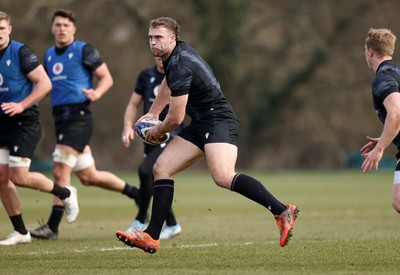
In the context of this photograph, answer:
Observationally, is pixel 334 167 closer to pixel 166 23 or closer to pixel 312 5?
pixel 312 5

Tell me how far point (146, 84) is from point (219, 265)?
12.9ft

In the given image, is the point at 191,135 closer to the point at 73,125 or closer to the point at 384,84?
the point at 384,84

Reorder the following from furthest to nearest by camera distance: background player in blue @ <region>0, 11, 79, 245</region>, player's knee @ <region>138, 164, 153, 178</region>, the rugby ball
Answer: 1. player's knee @ <region>138, 164, 153, 178</region>
2. background player in blue @ <region>0, 11, 79, 245</region>
3. the rugby ball

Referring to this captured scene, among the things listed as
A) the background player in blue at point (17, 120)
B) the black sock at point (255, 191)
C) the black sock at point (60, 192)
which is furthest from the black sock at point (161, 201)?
the black sock at point (60, 192)

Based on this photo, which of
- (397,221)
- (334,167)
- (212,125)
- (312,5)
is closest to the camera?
(212,125)

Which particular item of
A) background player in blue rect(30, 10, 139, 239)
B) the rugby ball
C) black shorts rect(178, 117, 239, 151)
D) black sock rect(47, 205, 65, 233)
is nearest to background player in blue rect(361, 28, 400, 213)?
black shorts rect(178, 117, 239, 151)

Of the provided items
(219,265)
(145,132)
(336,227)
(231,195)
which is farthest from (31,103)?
(231,195)

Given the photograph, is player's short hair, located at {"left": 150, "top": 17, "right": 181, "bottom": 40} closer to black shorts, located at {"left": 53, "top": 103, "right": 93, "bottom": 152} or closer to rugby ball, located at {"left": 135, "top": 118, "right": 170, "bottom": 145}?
rugby ball, located at {"left": 135, "top": 118, "right": 170, "bottom": 145}

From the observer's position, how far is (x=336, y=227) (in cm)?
1077

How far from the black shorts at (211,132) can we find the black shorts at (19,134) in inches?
87.5

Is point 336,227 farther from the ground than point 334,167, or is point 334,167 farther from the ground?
point 336,227

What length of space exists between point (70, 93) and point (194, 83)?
324 cm

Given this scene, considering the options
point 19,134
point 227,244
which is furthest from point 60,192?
point 227,244

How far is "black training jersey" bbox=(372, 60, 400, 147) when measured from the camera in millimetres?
6738
